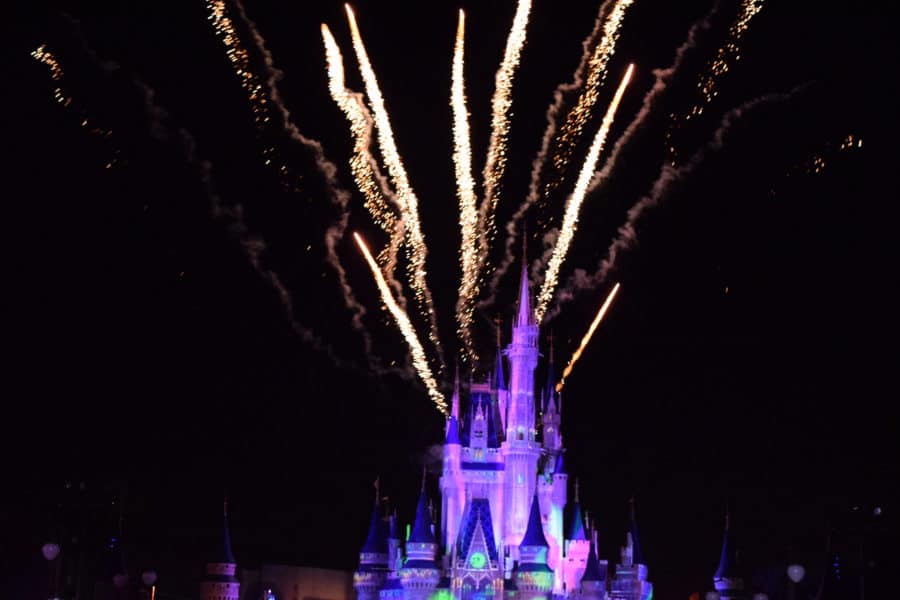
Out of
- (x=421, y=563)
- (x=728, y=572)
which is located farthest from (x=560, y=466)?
(x=728, y=572)

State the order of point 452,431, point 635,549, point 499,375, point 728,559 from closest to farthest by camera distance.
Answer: point 728,559 → point 635,549 → point 452,431 → point 499,375

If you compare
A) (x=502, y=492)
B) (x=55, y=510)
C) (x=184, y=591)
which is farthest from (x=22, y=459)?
(x=502, y=492)

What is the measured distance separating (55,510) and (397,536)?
22.6m

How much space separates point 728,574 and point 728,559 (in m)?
0.78

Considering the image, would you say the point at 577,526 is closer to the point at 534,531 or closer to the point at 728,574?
the point at 534,531

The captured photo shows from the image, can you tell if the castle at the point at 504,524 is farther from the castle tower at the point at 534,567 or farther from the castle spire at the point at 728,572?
the castle spire at the point at 728,572

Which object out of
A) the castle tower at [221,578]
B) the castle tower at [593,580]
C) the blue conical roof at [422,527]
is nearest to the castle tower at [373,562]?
the blue conical roof at [422,527]

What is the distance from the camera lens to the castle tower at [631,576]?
8531 cm

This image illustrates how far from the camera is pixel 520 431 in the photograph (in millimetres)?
87812

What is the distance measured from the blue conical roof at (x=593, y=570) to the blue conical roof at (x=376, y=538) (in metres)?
10.7

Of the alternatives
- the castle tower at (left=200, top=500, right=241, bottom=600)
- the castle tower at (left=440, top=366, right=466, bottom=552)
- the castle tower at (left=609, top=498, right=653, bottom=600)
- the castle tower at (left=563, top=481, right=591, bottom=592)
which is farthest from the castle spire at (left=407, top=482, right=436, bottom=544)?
the castle tower at (left=200, top=500, right=241, bottom=600)

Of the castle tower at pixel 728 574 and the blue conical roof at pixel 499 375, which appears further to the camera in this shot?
the blue conical roof at pixel 499 375

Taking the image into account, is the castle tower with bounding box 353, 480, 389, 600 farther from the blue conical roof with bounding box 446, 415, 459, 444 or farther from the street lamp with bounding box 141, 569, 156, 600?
the street lamp with bounding box 141, 569, 156, 600

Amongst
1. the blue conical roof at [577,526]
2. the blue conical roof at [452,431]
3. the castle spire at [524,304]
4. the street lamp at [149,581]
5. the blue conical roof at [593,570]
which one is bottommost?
the street lamp at [149,581]
